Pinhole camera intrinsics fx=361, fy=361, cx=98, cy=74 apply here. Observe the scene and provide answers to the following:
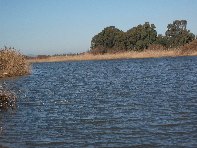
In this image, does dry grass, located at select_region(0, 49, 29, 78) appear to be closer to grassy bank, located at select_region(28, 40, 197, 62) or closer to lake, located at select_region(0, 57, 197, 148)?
lake, located at select_region(0, 57, 197, 148)

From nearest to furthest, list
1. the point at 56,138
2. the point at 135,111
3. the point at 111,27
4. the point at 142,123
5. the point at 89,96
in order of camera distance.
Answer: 1. the point at 56,138
2. the point at 142,123
3. the point at 135,111
4. the point at 89,96
5. the point at 111,27

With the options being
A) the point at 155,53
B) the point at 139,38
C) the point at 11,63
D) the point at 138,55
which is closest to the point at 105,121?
the point at 11,63

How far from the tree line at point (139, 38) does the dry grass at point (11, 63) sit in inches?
1790

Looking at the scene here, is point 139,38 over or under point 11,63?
over

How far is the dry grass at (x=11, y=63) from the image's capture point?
33.3 m

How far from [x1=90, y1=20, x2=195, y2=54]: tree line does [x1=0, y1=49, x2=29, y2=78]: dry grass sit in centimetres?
4547

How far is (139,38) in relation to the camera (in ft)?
274

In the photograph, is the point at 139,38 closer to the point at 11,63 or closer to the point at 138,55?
the point at 138,55

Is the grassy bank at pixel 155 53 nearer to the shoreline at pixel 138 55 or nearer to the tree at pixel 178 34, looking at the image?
the shoreline at pixel 138 55

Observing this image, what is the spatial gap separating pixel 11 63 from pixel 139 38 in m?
53.1

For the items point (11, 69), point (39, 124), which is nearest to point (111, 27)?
A: point (11, 69)

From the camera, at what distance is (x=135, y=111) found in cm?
1321

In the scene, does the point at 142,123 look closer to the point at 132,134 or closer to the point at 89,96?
the point at 132,134

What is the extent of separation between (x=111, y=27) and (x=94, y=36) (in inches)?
195
